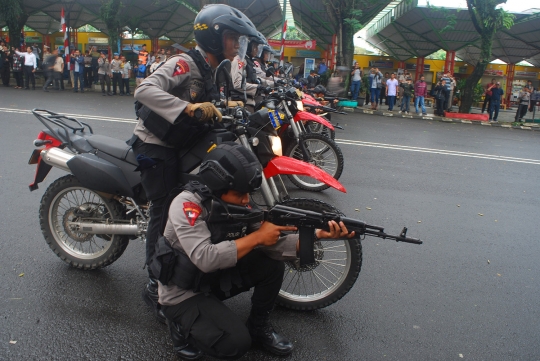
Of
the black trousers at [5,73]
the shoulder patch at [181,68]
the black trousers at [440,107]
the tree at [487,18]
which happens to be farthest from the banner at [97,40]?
the shoulder patch at [181,68]

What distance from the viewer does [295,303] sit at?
342 centimetres

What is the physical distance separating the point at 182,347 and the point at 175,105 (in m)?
1.47

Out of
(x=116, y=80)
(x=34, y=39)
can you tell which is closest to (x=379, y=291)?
(x=116, y=80)

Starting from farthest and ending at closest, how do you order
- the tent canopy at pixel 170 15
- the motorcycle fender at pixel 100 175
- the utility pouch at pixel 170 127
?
1. the tent canopy at pixel 170 15
2. the motorcycle fender at pixel 100 175
3. the utility pouch at pixel 170 127

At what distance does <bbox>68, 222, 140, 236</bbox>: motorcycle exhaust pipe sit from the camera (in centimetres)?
362

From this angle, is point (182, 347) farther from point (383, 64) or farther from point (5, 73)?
point (383, 64)

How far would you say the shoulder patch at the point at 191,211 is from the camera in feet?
8.39

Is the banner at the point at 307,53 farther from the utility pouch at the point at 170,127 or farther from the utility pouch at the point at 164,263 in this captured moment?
the utility pouch at the point at 164,263

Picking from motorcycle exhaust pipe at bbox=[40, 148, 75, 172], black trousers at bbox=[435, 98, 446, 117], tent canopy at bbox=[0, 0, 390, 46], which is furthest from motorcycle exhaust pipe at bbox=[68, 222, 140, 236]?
tent canopy at bbox=[0, 0, 390, 46]

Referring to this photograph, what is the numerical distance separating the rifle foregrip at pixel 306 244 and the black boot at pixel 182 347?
31.7 inches

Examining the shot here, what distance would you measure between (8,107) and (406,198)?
10.2 metres

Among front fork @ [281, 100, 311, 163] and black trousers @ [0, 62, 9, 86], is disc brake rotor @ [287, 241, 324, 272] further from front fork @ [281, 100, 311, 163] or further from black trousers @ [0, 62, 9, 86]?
black trousers @ [0, 62, 9, 86]

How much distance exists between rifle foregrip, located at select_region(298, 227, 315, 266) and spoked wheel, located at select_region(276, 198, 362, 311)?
0.45 metres

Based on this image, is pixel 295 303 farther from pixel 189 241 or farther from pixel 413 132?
pixel 413 132
